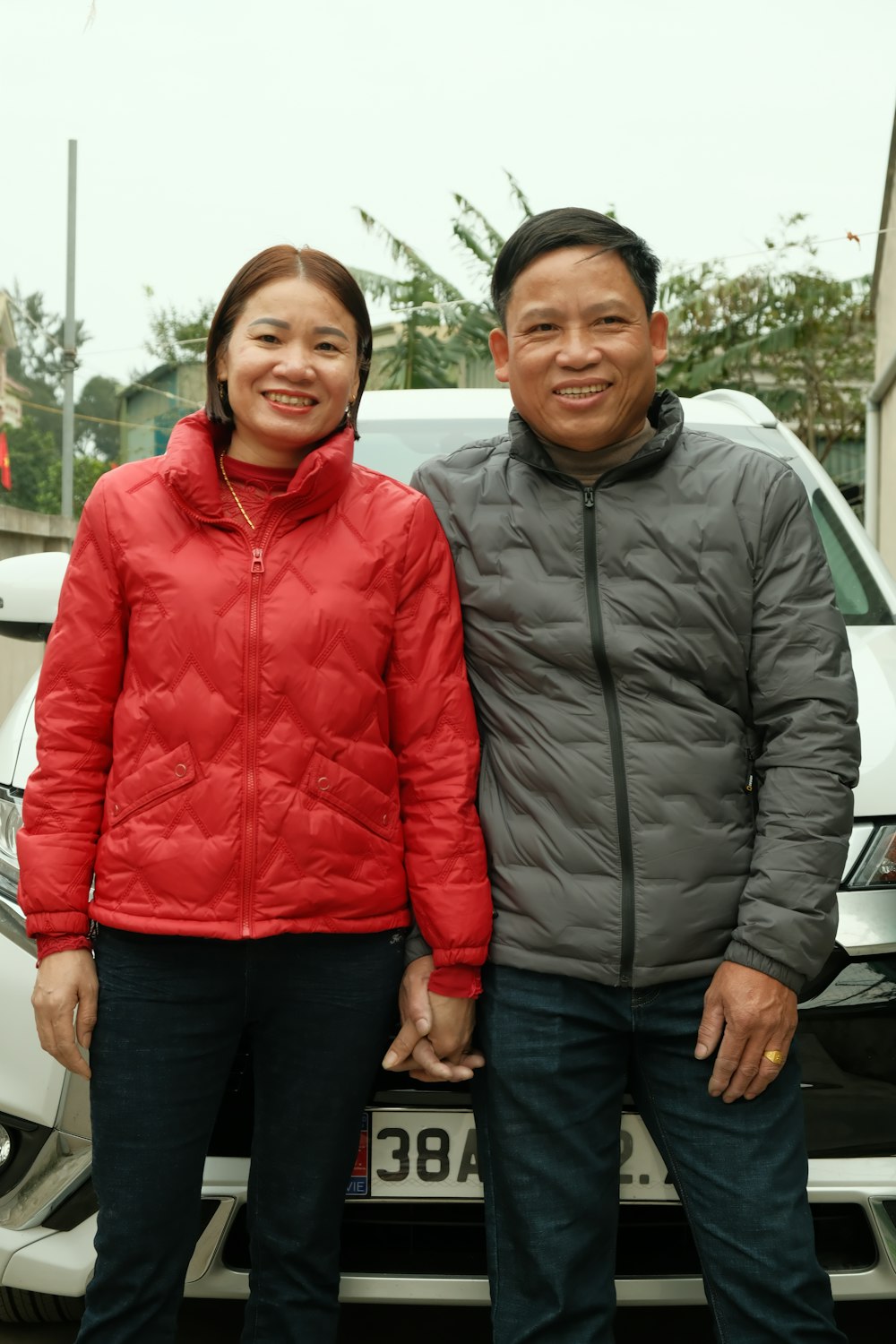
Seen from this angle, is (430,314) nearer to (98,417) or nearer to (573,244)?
(573,244)

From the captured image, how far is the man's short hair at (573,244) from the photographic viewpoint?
207cm

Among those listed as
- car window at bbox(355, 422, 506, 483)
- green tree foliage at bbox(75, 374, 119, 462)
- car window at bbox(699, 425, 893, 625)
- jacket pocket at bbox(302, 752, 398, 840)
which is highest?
green tree foliage at bbox(75, 374, 119, 462)

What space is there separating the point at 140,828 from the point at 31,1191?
793mm

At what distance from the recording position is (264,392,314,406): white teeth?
205cm

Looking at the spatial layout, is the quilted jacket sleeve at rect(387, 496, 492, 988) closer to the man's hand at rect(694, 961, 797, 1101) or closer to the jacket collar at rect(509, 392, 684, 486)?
the jacket collar at rect(509, 392, 684, 486)

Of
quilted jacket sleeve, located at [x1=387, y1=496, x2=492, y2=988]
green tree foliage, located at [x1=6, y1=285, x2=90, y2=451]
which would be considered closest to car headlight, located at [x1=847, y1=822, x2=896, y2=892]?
quilted jacket sleeve, located at [x1=387, y1=496, x2=492, y2=988]

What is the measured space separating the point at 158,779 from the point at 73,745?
14 centimetres

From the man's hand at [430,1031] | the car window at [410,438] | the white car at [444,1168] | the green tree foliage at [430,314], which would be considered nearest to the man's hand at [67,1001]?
the white car at [444,1168]

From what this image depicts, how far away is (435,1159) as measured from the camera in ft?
7.34

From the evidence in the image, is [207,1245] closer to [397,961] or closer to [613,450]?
[397,961]

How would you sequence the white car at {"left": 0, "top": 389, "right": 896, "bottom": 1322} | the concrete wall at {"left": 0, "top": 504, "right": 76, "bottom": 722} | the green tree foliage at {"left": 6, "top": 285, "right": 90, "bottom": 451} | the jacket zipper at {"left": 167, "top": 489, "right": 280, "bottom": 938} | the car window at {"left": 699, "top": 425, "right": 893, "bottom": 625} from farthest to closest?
1. the green tree foliage at {"left": 6, "top": 285, "right": 90, "bottom": 451}
2. the concrete wall at {"left": 0, "top": 504, "right": 76, "bottom": 722}
3. the car window at {"left": 699, "top": 425, "right": 893, "bottom": 625}
4. the white car at {"left": 0, "top": 389, "right": 896, "bottom": 1322}
5. the jacket zipper at {"left": 167, "top": 489, "right": 280, "bottom": 938}

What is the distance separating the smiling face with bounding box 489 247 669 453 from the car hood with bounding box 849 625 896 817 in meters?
0.73

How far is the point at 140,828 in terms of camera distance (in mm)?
1897

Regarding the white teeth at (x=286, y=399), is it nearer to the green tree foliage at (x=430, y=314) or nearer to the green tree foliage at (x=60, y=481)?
the green tree foliage at (x=430, y=314)
